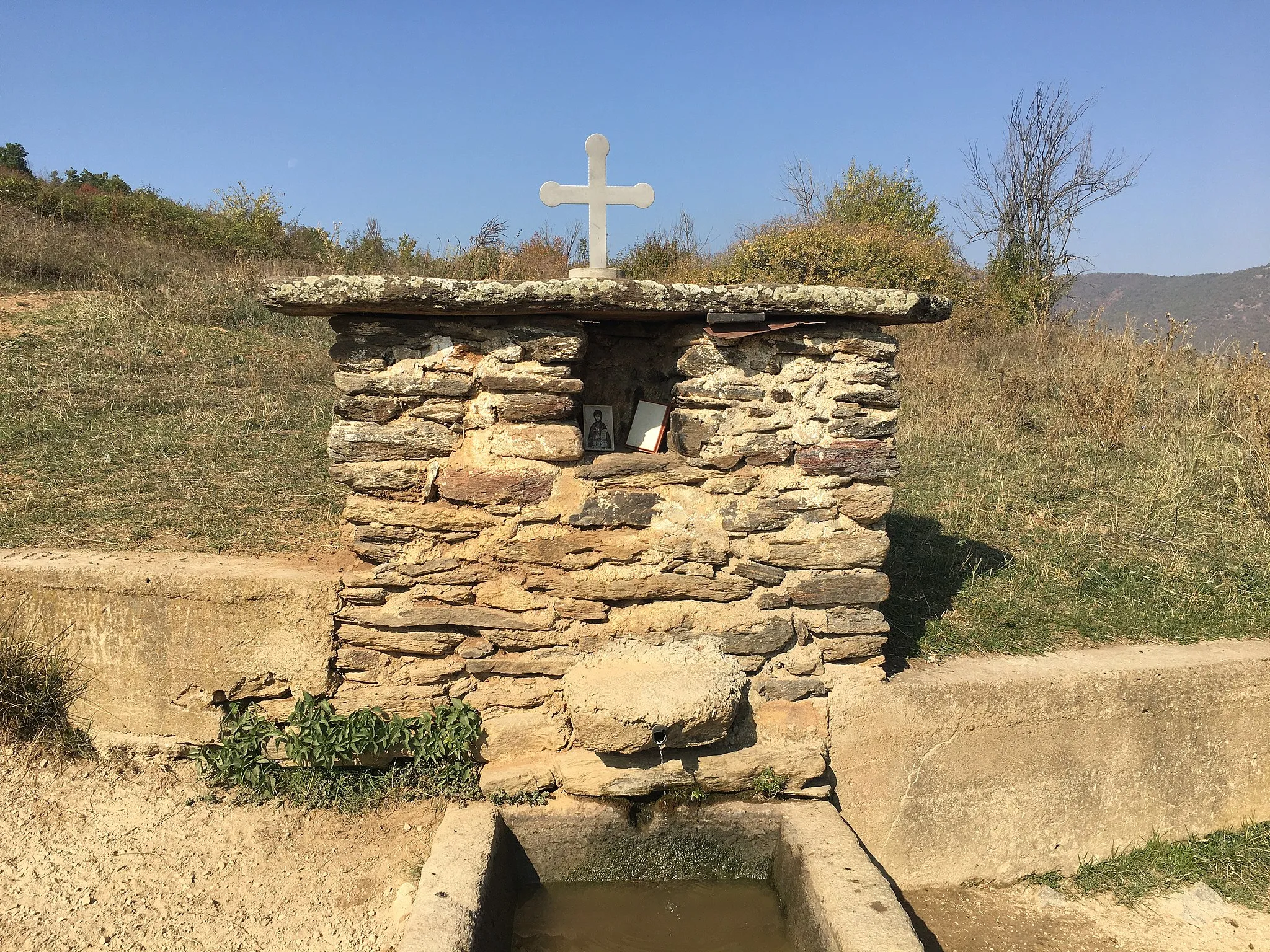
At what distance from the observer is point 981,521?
5746 mm

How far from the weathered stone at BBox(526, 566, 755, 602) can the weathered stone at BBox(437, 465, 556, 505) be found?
333 mm

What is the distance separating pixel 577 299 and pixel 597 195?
2.32 feet

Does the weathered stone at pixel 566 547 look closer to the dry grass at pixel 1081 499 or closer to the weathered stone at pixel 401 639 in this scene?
the weathered stone at pixel 401 639

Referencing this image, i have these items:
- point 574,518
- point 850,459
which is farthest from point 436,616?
point 850,459

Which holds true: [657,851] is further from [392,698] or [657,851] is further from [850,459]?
[850,459]

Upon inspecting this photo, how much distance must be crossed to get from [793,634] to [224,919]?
7.41 ft

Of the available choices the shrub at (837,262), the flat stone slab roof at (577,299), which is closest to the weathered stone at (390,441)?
the flat stone slab roof at (577,299)

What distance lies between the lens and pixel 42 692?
11.5 ft

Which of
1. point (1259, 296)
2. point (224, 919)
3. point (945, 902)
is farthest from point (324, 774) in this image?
point (1259, 296)

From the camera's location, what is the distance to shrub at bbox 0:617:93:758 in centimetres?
351

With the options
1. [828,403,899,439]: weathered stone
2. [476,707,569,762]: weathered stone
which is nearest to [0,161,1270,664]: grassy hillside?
[828,403,899,439]: weathered stone

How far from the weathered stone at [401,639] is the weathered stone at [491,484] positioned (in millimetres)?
541

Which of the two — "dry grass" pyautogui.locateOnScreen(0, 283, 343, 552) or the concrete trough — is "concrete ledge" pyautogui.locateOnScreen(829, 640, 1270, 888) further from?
"dry grass" pyautogui.locateOnScreen(0, 283, 343, 552)

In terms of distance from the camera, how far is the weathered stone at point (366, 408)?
3189mm
